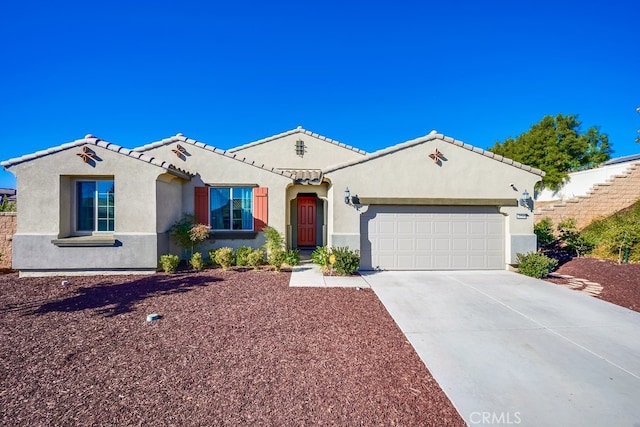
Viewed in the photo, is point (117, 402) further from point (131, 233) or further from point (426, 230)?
point (426, 230)

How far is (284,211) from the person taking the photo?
419 inches

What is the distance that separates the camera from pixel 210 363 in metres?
3.86

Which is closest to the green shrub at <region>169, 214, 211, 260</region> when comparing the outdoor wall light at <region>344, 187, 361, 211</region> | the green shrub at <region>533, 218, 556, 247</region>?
the outdoor wall light at <region>344, 187, 361, 211</region>

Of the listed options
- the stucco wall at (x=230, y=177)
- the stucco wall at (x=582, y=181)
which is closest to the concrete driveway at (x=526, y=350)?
the stucco wall at (x=230, y=177)

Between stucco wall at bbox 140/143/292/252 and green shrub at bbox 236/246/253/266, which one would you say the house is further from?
green shrub at bbox 236/246/253/266

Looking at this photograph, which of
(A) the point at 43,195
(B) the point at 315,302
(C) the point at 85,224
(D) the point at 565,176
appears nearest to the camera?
(B) the point at 315,302

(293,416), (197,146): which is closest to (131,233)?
(197,146)

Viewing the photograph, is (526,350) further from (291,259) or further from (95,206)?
(95,206)

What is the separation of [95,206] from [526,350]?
11.5 metres

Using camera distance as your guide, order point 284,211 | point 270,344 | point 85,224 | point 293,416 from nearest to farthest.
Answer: point 293,416
point 270,344
point 85,224
point 284,211

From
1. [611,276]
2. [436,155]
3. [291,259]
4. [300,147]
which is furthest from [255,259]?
[611,276]

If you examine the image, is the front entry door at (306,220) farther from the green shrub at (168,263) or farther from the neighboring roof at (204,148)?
the green shrub at (168,263)

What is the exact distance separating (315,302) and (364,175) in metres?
4.85

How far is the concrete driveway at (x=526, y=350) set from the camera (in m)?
3.11
